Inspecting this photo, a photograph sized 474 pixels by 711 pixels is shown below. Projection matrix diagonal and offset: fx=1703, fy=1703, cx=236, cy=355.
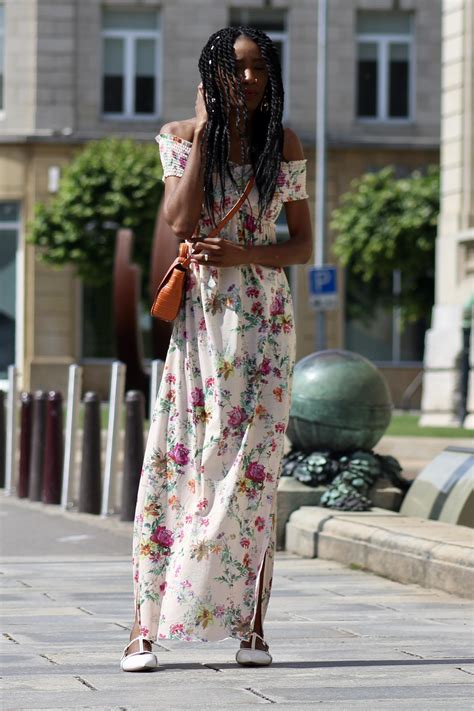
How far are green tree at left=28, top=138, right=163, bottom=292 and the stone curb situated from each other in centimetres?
2581

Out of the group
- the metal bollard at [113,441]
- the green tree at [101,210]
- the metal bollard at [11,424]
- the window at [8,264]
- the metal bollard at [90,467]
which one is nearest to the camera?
the metal bollard at [113,441]

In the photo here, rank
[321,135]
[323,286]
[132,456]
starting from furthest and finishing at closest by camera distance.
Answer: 1. [321,135]
2. [323,286]
3. [132,456]

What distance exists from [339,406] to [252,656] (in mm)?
4196

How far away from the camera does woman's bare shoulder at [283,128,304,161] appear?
556 centimetres

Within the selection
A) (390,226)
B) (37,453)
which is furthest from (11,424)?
(390,226)

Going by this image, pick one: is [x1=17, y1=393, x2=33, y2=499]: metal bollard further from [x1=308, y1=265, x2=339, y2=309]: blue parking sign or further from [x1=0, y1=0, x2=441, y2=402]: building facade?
[x1=0, y1=0, x2=441, y2=402]: building facade

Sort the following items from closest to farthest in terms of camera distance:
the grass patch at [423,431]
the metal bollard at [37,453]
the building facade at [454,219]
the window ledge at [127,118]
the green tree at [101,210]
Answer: the metal bollard at [37,453] < the grass patch at [423,431] < the building facade at [454,219] < the green tree at [101,210] < the window ledge at [127,118]

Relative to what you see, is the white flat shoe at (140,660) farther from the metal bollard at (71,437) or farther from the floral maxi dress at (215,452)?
the metal bollard at (71,437)

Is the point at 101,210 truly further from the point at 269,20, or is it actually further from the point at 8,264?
the point at 269,20

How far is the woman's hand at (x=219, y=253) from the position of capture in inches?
211

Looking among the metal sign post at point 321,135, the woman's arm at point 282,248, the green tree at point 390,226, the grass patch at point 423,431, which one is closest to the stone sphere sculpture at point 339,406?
the woman's arm at point 282,248

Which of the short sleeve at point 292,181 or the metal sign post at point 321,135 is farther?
the metal sign post at point 321,135

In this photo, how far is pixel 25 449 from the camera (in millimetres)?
13375

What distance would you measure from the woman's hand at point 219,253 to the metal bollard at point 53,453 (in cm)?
745
